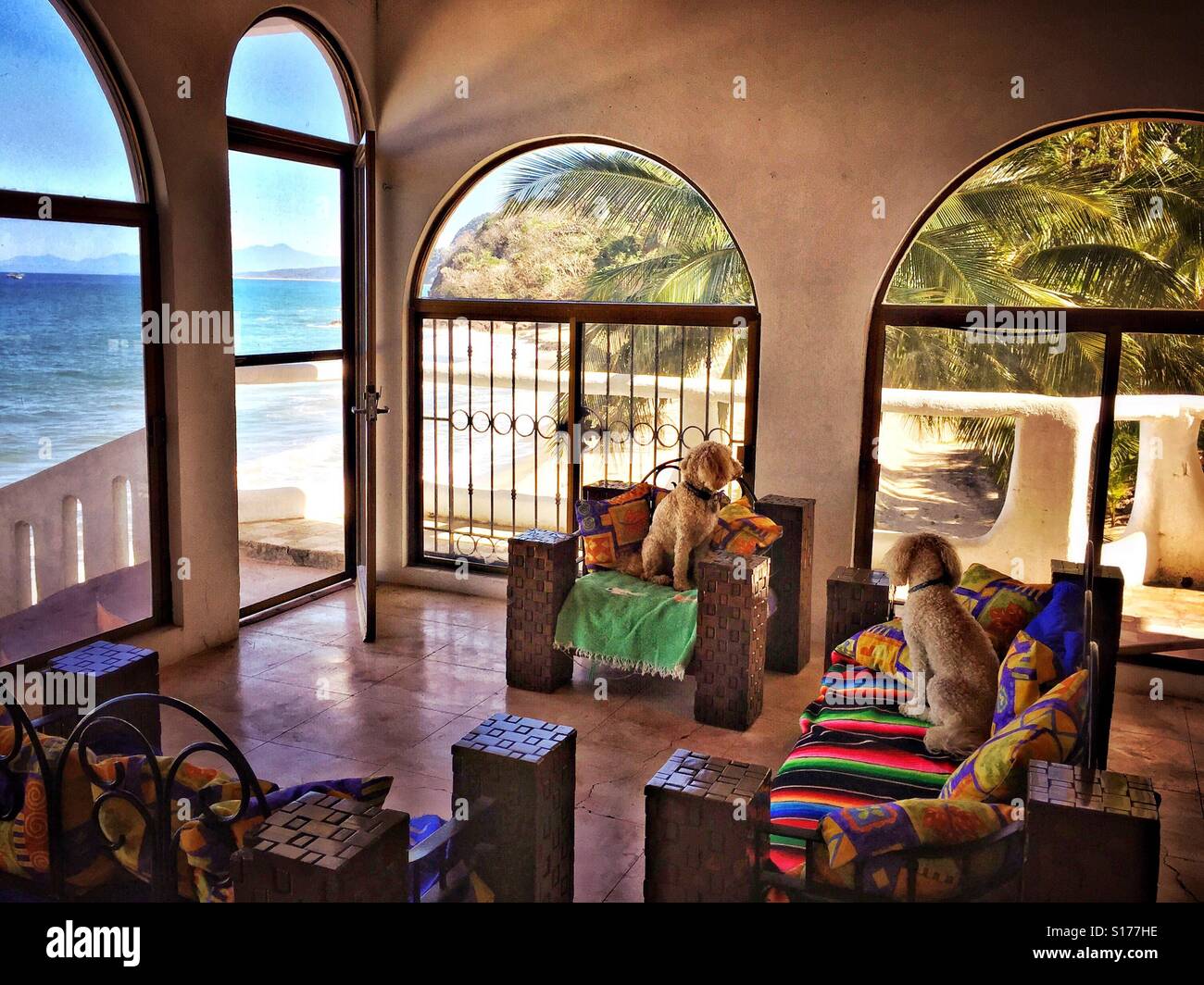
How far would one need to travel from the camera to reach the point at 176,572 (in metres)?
5.18

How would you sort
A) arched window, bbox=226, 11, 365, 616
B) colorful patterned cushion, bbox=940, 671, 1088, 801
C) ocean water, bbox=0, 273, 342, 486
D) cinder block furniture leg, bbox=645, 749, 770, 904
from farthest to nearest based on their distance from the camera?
arched window, bbox=226, 11, 365, 616 < ocean water, bbox=0, 273, 342, 486 < colorful patterned cushion, bbox=940, 671, 1088, 801 < cinder block furniture leg, bbox=645, 749, 770, 904

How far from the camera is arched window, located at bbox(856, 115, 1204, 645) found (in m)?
5.04

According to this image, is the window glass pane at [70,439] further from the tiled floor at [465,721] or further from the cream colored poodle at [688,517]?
the cream colored poodle at [688,517]

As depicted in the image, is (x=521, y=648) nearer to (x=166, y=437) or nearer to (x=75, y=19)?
(x=166, y=437)

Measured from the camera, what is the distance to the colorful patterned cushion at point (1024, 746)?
2.44 m

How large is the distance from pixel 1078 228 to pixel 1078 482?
1453mm

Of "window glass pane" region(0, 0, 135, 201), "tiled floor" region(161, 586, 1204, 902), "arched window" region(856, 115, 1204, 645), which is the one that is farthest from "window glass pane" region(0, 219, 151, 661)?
"arched window" region(856, 115, 1204, 645)

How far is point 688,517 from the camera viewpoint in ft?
16.0

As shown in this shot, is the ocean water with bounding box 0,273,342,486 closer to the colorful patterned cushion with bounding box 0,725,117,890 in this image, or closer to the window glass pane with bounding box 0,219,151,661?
the window glass pane with bounding box 0,219,151,661

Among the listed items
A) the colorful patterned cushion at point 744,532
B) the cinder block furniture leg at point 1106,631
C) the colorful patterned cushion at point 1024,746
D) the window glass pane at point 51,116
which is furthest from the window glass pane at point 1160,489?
the window glass pane at point 51,116

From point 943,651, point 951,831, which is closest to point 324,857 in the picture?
point 951,831

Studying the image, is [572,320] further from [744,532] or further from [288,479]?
[288,479]

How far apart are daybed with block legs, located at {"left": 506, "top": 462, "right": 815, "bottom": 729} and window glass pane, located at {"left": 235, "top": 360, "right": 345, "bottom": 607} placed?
1881 mm
